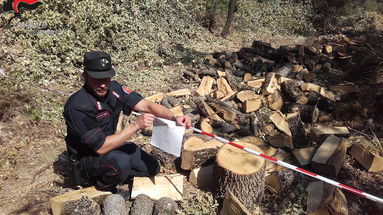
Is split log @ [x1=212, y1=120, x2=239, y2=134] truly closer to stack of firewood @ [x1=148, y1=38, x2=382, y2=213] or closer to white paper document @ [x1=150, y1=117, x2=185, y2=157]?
stack of firewood @ [x1=148, y1=38, x2=382, y2=213]

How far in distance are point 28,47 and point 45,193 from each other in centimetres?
424

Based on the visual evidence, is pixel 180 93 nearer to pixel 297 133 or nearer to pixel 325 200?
pixel 297 133

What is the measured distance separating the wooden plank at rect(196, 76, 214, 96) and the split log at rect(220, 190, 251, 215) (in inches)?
121

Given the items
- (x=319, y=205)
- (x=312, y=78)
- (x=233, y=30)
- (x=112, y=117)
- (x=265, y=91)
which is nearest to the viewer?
(x=319, y=205)

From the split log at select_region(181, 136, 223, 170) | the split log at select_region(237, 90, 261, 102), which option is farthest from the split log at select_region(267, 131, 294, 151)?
the split log at select_region(237, 90, 261, 102)

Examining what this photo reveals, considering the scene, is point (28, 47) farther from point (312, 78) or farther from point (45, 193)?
point (312, 78)

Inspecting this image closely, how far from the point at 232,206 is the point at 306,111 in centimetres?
278

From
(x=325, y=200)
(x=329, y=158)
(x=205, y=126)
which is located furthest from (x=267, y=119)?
(x=325, y=200)

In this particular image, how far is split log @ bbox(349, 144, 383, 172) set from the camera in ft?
11.2

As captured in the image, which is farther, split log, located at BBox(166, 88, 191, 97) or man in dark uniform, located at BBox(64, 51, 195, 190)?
split log, located at BBox(166, 88, 191, 97)

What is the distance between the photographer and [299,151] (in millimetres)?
3645

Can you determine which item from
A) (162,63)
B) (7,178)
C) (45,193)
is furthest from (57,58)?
(45,193)

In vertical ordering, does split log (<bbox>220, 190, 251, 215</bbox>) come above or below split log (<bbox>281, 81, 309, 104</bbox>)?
below

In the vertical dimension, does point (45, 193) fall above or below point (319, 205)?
below
